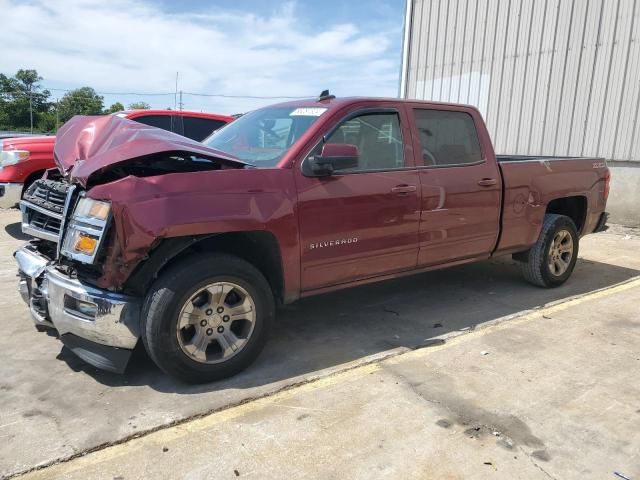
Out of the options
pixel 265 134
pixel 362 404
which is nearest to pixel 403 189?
pixel 265 134

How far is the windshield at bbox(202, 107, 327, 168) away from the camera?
383 cm

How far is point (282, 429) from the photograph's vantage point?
285 centimetres

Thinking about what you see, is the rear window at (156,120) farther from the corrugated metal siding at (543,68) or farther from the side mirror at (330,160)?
the corrugated metal siding at (543,68)

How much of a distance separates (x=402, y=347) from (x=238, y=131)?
87.5 inches

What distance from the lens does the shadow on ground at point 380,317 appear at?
11.6 feet

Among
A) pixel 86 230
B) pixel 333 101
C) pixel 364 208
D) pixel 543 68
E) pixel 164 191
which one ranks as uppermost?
pixel 543 68

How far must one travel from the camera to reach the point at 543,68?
34.0ft

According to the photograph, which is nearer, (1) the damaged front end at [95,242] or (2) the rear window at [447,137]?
(1) the damaged front end at [95,242]

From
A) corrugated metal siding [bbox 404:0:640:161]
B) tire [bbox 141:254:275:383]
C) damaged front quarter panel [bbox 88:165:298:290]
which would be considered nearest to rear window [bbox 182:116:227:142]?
damaged front quarter panel [bbox 88:165:298:290]

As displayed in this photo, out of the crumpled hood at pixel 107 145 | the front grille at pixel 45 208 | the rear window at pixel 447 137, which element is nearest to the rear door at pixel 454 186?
the rear window at pixel 447 137

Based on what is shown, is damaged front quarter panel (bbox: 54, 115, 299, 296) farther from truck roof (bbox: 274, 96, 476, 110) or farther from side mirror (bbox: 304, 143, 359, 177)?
truck roof (bbox: 274, 96, 476, 110)

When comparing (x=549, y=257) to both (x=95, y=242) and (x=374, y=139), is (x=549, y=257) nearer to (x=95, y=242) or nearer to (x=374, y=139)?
(x=374, y=139)

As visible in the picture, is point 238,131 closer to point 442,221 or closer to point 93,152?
point 93,152

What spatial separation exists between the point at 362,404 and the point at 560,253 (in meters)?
3.45
